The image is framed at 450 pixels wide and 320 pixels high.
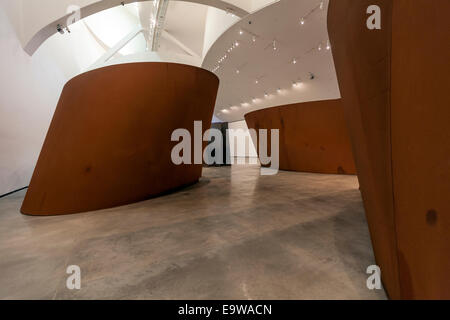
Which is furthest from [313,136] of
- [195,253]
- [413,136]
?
[413,136]

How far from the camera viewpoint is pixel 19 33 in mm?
5906

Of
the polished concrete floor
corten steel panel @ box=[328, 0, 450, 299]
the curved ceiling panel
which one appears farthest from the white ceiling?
corten steel panel @ box=[328, 0, 450, 299]

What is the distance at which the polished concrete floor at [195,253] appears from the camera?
4.00 ft

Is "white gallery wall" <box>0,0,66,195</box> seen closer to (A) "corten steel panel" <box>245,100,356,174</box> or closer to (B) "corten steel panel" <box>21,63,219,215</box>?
(B) "corten steel panel" <box>21,63,219,215</box>

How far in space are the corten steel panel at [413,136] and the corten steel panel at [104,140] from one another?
10.0 ft

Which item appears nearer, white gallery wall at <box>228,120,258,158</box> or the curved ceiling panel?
the curved ceiling panel

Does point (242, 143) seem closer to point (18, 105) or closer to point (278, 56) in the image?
point (278, 56)

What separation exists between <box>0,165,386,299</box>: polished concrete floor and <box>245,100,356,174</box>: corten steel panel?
10.8 ft

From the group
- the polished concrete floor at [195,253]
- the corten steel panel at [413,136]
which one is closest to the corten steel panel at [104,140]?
the polished concrete floor at [195,253]

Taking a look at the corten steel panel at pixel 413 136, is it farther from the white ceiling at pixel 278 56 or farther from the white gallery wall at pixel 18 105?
the white ceiling at pixel 278 56

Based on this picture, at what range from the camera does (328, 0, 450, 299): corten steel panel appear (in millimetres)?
741

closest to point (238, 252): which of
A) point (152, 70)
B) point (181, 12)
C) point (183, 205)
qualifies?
point (183, 205)

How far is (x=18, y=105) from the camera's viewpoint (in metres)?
5.54
